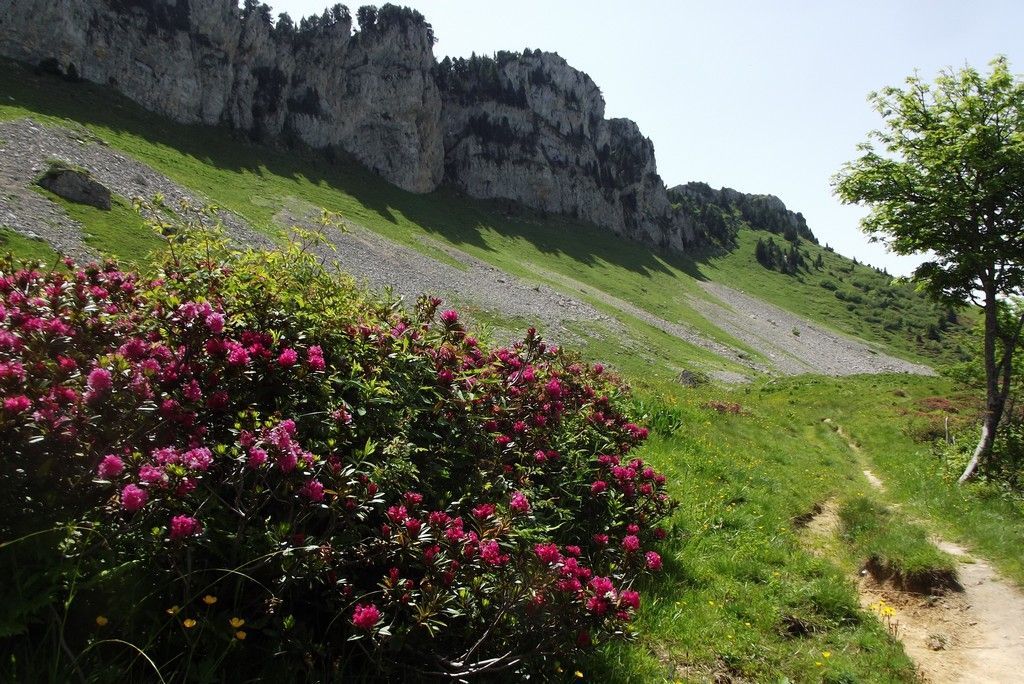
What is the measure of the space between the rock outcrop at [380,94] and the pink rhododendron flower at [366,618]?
89214 mm

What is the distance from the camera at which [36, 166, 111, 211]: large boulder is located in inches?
1291

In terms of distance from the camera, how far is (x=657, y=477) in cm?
778

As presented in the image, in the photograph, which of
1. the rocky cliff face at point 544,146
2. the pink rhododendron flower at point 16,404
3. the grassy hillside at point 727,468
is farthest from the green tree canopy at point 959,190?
the rocky cliff face at point 544,146

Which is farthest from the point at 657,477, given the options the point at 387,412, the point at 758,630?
the point at 387,412

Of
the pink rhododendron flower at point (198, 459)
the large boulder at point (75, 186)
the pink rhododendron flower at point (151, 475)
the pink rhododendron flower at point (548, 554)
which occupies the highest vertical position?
the pink rhododendron flower at point (198, 459)

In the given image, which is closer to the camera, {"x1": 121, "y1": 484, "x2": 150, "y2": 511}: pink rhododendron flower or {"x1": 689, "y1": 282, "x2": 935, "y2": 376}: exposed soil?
{"x1": 121, "y1": 484, "x2": 150, "y2": 511}: pink rhododendron flower

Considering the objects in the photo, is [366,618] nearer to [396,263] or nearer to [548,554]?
[548,554]

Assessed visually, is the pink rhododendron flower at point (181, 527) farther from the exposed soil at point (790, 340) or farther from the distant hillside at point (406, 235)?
the exposed soil at point (790, 340)

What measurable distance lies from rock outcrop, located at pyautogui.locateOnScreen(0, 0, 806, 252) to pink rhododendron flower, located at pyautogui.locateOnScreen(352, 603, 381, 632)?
89214 millimetres

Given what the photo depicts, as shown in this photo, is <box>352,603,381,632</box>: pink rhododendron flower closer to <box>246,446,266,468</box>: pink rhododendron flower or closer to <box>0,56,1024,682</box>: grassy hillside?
<box>246,446,266,468</box>: pink rhododendron flower

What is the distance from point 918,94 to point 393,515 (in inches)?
727

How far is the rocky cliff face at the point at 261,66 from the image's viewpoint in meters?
70.2

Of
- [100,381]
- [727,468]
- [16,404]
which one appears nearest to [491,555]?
[100,381]

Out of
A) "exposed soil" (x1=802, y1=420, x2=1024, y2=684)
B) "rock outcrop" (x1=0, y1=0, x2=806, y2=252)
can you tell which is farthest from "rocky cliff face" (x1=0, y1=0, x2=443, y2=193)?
"exposed soil" (x1=802, y1=420, x2=1024, y2=684)
